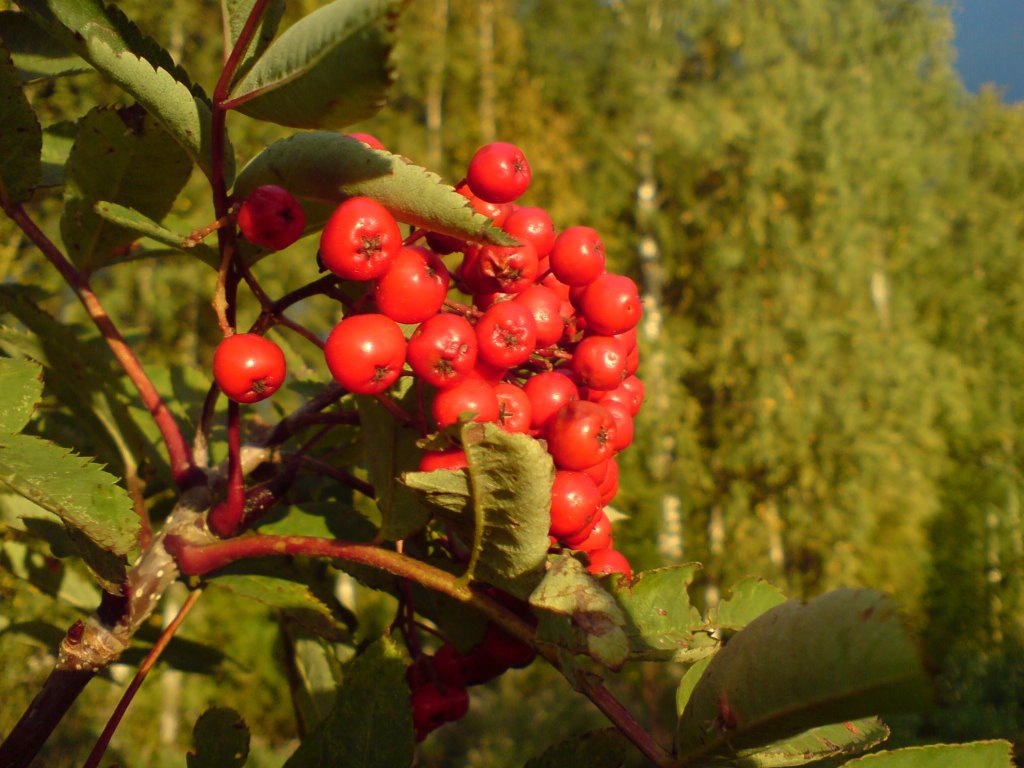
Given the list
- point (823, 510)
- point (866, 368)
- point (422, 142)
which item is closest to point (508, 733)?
point (823, 510)

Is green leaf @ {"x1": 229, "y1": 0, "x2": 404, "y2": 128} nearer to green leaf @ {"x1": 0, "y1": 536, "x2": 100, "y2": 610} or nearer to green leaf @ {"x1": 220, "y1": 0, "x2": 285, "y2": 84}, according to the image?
green leaf @ {"x1": 220, "y1": 0, "x2": 285, "y2": 84}

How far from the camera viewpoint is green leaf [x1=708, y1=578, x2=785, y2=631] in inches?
26.0

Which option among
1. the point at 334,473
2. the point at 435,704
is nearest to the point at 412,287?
the point at 334,473

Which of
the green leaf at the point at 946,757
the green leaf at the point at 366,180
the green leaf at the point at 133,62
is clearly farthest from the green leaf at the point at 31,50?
the green leaf at the point at 946,757

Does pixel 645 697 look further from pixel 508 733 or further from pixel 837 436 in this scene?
pixel 837 436

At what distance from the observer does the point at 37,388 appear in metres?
0.62

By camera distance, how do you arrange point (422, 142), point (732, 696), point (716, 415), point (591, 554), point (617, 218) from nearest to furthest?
point (732, 696)
point (591, 554)
point (716, 415)
point (617, 218)
point (422, 142)

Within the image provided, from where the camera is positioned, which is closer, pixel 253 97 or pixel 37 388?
pixel 253 97

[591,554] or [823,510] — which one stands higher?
[591,554]

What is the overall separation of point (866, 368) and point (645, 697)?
4.12 metres

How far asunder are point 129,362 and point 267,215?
30 centimetres

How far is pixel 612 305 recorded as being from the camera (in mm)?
710

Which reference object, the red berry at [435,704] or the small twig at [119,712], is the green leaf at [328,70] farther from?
the red berry at [435,704]

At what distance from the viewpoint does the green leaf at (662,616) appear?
57 centimetres
